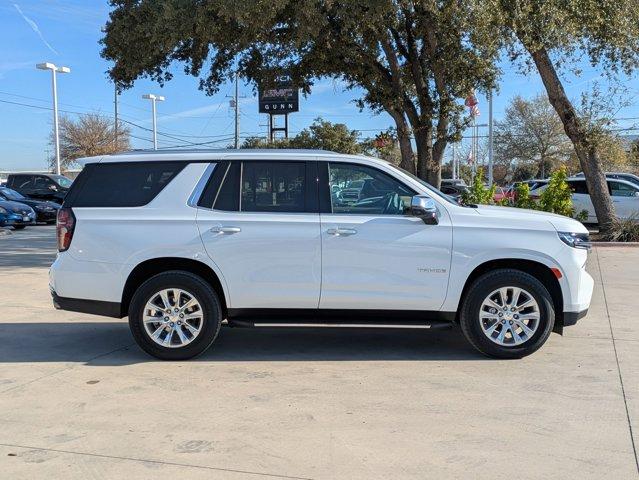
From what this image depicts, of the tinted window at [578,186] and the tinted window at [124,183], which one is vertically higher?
the tinted window at [578,186]

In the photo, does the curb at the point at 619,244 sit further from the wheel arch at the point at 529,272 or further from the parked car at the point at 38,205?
the parked car at the point at 38,205

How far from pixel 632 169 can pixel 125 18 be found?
4111 centimetres

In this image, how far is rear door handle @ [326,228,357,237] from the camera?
18.7ft

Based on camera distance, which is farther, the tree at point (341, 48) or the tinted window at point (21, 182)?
the tinted window at point (21, 182)

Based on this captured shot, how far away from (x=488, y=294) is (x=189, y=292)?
9.29ft

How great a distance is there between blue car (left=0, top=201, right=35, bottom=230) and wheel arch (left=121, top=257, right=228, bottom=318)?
1708 cm

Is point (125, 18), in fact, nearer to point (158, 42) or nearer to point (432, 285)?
point (158, 42)

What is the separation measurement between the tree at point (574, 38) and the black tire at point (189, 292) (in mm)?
8427

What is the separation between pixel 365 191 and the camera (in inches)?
233

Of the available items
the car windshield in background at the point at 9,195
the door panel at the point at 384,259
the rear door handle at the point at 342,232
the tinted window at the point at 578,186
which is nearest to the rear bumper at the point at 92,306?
the door panel at the point at 384,259

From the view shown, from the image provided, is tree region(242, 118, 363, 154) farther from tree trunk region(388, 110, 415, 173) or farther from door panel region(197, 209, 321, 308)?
door panel region(197, 209, 321, 308)

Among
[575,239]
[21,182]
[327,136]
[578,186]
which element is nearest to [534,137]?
[327,136]

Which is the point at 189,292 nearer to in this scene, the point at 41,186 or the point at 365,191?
the point at 365,191

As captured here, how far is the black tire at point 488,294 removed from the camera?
5.72 meters
